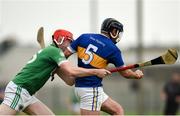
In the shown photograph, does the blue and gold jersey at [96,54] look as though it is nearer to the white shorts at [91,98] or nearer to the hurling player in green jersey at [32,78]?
the white shorts at [91,98]

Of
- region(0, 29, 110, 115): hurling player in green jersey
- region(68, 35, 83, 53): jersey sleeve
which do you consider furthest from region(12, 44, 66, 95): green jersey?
region(68, 35, 83, 53): jersey sleeve

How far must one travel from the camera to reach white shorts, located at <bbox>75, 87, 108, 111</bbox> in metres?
12.0

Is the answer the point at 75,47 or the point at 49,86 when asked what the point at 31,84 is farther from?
the point at 49,86

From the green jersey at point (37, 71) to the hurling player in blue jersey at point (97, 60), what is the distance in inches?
21.1

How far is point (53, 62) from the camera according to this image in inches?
453

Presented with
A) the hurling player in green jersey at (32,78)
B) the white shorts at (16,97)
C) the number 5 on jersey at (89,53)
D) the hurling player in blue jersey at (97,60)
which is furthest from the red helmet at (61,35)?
the white shorts at (16,97)

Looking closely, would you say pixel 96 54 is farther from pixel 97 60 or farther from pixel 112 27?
pixel 112 27

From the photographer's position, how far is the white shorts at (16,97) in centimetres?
1165

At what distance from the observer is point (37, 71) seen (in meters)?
11.6

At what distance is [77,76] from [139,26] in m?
18.6

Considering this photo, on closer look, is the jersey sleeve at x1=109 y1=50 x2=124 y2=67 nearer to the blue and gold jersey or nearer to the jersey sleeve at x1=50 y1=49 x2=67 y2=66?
the blue and gold jersey

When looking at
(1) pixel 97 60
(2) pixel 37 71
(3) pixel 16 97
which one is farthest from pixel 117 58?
(3) pixel 16 97

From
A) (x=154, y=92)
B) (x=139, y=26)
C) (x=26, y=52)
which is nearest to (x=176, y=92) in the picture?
(x=139, y=26)

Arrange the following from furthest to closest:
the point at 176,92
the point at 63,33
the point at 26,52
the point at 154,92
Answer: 1. the point at 26,52
2. the point at 154,92
3. the point at 176,92
4. the point at 63,33
